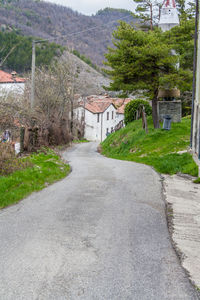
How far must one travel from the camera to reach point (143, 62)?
68.3 feet

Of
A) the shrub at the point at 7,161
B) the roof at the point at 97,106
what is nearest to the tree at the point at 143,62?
the shrub at the point at 7,161

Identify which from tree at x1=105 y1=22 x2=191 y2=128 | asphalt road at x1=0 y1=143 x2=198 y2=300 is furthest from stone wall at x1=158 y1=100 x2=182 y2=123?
asphalt road at x1=0 y1=143 x2=198 y2=300

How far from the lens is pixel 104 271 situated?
440 cm

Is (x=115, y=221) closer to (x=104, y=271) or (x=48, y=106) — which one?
(x=104, y=271)

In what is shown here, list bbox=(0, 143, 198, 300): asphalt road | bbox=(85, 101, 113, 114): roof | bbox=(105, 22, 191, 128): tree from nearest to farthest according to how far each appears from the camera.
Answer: bbox=(0, 143, 198, 300): asphalt road, bbox=(105, 22, 191, 128): tree, bbox=(85, 101, 113, 114): roof

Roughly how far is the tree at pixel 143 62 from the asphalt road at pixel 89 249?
13.2 meters

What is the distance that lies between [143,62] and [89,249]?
17.5 metres

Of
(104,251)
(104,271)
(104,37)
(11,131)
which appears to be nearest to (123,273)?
(104,271)

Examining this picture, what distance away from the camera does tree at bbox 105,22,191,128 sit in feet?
65.3

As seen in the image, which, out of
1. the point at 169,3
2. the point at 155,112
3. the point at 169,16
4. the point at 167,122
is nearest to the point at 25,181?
the point at 167,122

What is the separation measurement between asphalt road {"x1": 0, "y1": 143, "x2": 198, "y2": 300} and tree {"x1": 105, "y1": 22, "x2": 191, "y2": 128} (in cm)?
1316

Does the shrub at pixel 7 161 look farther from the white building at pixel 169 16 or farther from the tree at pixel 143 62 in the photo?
the white building at pixel 169 16

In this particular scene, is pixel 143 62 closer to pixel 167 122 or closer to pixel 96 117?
pixel 167 122

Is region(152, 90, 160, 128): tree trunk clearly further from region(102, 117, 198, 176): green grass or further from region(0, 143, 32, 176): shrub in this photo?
region(0, 143, 32, 176): shrub
